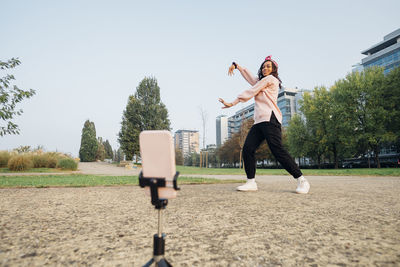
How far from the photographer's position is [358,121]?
24.8 meters

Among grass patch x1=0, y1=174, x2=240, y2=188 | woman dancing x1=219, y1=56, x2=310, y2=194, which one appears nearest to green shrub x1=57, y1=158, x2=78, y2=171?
grass patch x1=0, y1=174, x2=240, y2=188

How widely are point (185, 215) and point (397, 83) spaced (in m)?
30.7

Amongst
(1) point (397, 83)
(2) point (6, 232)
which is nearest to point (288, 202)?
(2) point (6, 232)

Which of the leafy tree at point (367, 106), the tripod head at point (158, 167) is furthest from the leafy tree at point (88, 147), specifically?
the tripod head at point (158, 167)

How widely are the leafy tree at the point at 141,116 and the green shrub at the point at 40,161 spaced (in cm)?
1368

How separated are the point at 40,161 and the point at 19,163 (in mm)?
2095

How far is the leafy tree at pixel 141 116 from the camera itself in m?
30.8

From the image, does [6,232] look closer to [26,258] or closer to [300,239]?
[26,258]

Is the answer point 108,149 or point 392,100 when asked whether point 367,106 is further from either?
point 108,149

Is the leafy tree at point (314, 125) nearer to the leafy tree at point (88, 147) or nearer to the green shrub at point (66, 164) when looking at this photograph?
the green shrub at point (66, 164)

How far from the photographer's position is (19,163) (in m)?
14.3

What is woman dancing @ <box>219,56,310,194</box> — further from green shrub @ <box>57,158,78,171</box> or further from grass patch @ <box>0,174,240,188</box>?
green shrub @ <box>57,158,78,171</box>

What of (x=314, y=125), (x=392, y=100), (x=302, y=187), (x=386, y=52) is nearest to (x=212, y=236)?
(x=302, y=187)

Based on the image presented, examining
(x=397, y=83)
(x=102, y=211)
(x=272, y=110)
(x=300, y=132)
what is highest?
(x=397, y=83)
